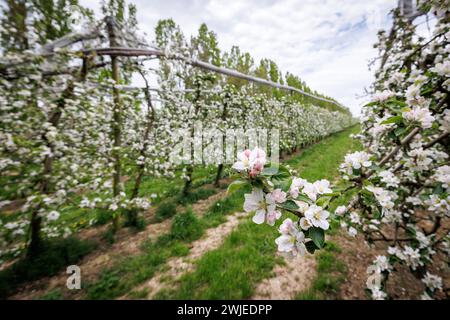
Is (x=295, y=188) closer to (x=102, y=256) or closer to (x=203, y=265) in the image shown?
(x=203, y=265)

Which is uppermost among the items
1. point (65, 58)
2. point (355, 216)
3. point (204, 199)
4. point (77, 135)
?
point (65, 58)

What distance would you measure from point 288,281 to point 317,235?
2225 millimetres

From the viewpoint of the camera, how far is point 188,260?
10.2ft

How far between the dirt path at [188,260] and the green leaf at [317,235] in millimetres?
2494

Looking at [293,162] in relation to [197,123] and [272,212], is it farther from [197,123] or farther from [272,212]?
[272,212]

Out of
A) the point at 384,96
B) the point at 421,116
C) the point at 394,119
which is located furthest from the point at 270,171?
the point at 384,96

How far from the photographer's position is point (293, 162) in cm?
849

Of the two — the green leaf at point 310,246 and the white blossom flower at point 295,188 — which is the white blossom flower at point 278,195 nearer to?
the white blossom flower at point 295,188

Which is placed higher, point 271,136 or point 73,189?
point 271,136

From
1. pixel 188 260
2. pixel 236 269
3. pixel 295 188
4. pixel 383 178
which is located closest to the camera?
pixel 295 188

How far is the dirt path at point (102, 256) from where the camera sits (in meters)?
2.87

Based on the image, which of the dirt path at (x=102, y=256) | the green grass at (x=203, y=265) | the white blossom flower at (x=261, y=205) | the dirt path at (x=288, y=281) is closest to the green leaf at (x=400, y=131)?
the white blossom flower at (x=261, y=205)
